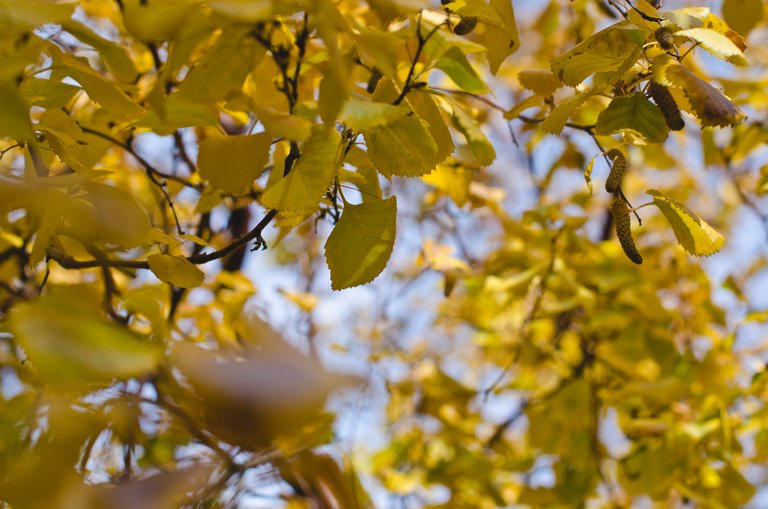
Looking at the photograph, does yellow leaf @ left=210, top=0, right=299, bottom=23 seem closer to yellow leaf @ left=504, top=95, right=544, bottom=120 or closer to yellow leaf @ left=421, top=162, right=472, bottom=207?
yellow leaf @ left=504, top=95, right=544, bottom=120

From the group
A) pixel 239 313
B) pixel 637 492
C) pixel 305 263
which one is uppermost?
pixel 239 313

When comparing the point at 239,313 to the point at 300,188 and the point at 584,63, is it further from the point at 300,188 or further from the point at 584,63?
the point at 584,63

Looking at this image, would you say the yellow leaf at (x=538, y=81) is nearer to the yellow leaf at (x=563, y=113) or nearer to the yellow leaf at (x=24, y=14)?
the yellow leaf at (x=563, y=113)

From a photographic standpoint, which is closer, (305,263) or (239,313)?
(239,313)

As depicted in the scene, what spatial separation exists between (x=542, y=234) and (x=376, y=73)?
29.9 inches

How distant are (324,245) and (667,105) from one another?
1.19 ft

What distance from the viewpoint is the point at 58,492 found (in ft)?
1.67

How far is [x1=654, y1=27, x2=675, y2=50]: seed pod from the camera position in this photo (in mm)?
621

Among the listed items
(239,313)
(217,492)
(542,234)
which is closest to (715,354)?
(542,234)

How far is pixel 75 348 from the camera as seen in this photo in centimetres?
39

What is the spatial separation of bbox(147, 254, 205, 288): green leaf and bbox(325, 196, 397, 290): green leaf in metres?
0.14

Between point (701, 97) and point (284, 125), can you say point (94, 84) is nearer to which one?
point (284, 125)

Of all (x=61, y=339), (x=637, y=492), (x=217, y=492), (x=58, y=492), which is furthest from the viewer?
(x=637, y=492)

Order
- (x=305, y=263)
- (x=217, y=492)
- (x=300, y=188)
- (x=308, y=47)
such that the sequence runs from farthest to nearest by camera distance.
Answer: (x=305, y=263) < (x=308, y=47) < (x=217, y=492) < (x=300, y=188)
